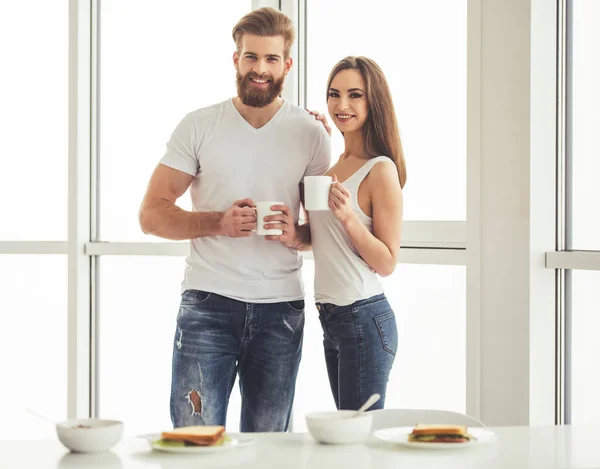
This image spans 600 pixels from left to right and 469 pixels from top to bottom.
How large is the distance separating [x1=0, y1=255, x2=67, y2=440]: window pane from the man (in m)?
1.63

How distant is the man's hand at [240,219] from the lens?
2195 millimetres

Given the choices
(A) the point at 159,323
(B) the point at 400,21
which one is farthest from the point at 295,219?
(A) the point at 159,323

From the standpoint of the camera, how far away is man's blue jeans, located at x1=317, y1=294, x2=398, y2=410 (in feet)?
6.90

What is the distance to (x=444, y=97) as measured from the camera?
8.95 feet

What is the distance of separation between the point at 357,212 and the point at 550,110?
2.24ft

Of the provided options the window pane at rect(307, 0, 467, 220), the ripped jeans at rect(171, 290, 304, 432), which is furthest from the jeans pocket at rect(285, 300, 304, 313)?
the window pane at rect(307, 0, 467, 220)

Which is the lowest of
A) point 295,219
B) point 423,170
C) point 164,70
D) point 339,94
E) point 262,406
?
point 262,406

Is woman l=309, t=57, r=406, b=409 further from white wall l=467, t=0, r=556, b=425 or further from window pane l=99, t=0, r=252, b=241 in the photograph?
window pane l=99, t=0, r=252, b=241

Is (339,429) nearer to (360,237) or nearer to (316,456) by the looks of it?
(316,456)

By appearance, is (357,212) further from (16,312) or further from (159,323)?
(16,312)

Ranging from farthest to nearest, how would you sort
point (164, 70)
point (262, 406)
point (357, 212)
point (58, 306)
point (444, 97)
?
1. point (58, 306)
2. point (164, 70)
3. point (444, 97)
4. point (262, 406)
5. point (357, 212)
